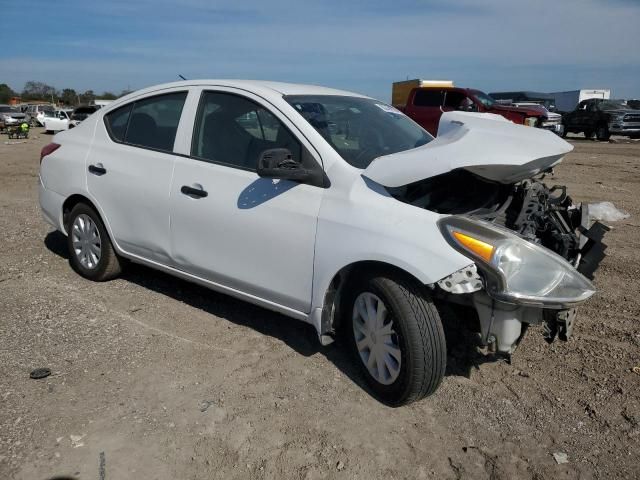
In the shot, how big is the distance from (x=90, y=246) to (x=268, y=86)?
7.33 ft

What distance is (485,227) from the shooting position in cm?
287

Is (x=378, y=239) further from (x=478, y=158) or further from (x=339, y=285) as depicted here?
(x=478, y=158)

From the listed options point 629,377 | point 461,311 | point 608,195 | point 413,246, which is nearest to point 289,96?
point 413,246

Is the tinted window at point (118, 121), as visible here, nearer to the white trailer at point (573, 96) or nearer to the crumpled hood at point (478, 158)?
the crumpled hood at point (478, 158)

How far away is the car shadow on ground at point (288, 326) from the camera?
368 cm

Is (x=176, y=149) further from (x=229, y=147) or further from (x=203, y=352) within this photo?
(x=203, y=352)

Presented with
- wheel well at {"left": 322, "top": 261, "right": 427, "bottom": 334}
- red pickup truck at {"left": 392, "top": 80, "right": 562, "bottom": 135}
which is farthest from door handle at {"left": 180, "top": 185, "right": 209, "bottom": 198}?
red pickup truck at {"left": 392, "top": 80, "right": 562, "bottom": 135}

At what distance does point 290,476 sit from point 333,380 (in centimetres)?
89

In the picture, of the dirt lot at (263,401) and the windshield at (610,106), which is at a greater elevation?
the windshield at (610,106)

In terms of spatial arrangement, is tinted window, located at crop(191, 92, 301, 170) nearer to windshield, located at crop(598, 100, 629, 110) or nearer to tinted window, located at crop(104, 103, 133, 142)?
tinted window, located at crop(104, 103, 133, 142)

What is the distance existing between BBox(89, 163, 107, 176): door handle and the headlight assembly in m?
2.98

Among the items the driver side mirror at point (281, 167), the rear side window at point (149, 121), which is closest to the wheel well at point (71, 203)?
the rear side window at point (149, 121)

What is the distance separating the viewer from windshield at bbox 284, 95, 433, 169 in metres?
3.56

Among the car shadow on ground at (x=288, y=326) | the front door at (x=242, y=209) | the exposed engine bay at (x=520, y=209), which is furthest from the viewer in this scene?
the car shadow on ground at (x=288, y=326)
